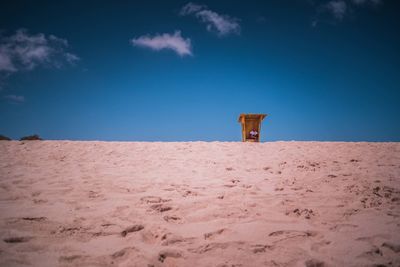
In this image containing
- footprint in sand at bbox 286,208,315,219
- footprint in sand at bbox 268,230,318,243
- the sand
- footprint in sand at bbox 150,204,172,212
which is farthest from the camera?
footprint in sand at bbox 150,204,172,212

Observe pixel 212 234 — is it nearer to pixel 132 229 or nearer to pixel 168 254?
pixel 168 254

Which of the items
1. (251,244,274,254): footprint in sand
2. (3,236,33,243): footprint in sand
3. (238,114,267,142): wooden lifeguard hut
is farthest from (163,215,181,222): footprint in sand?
(238,114,267,142): wooden lifeguard hut

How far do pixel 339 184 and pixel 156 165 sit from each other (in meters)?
3.52

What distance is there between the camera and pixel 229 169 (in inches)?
203

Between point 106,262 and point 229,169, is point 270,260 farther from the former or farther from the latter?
point 229,169

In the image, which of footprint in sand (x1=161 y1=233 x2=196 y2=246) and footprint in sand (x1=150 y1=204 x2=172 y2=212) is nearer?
footprint in sand (x1=161 y1=233 x2=196 y2=246)

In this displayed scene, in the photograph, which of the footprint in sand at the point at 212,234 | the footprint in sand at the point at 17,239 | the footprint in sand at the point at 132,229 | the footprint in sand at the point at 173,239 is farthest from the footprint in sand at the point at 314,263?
the footprint in sand at the point at 17,239

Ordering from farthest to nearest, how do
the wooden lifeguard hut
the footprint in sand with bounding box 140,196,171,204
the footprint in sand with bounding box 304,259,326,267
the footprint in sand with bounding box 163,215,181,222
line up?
1. the wooden lifeguard hut
2. the footprint in sand with bounding box 140,196,171,204
3. the footprint in sand with bounding box 163,215,181,222
4. the footprint in sand with bounding box 304,259,326,267

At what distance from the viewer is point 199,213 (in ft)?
9.41

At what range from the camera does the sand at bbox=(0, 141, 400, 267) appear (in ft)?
6.73

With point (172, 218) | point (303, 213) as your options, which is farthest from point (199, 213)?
point (303, 213)

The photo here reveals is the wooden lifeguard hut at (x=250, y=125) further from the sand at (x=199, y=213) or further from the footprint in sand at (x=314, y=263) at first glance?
the footprint in sand at (x=314, y=263)

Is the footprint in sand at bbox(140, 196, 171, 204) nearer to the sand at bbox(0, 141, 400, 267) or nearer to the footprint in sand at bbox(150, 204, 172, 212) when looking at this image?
the sand at bbox(0, 141, 400, 267)

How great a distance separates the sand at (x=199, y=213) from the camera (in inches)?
80.8
